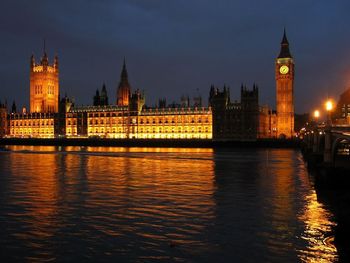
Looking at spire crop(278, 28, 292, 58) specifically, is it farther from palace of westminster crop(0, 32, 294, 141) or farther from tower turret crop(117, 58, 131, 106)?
tower turret crop(117, 58, 131, 106)

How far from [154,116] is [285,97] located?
34744 millimetres

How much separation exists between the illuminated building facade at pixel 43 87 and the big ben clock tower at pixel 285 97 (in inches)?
2900

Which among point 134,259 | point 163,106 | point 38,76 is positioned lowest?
point 134,259

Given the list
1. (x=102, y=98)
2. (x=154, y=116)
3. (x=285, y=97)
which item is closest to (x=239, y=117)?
(x=285, y=97)

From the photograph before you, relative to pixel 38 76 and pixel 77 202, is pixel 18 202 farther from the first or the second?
pixel 38 76

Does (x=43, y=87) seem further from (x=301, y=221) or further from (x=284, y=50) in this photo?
(x=301, y=221)

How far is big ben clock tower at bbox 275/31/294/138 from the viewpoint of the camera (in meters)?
117

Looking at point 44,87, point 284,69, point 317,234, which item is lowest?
point 317,234

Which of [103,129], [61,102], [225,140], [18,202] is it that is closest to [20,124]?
[61,102]

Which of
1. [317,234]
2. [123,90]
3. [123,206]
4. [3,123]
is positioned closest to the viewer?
[317,234]

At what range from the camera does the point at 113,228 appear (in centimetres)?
1630

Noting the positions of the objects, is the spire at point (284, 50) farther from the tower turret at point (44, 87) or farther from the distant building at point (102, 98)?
the tower turret at point (44, 87)

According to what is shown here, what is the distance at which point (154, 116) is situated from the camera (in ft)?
416

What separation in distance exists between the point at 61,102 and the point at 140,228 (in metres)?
130
